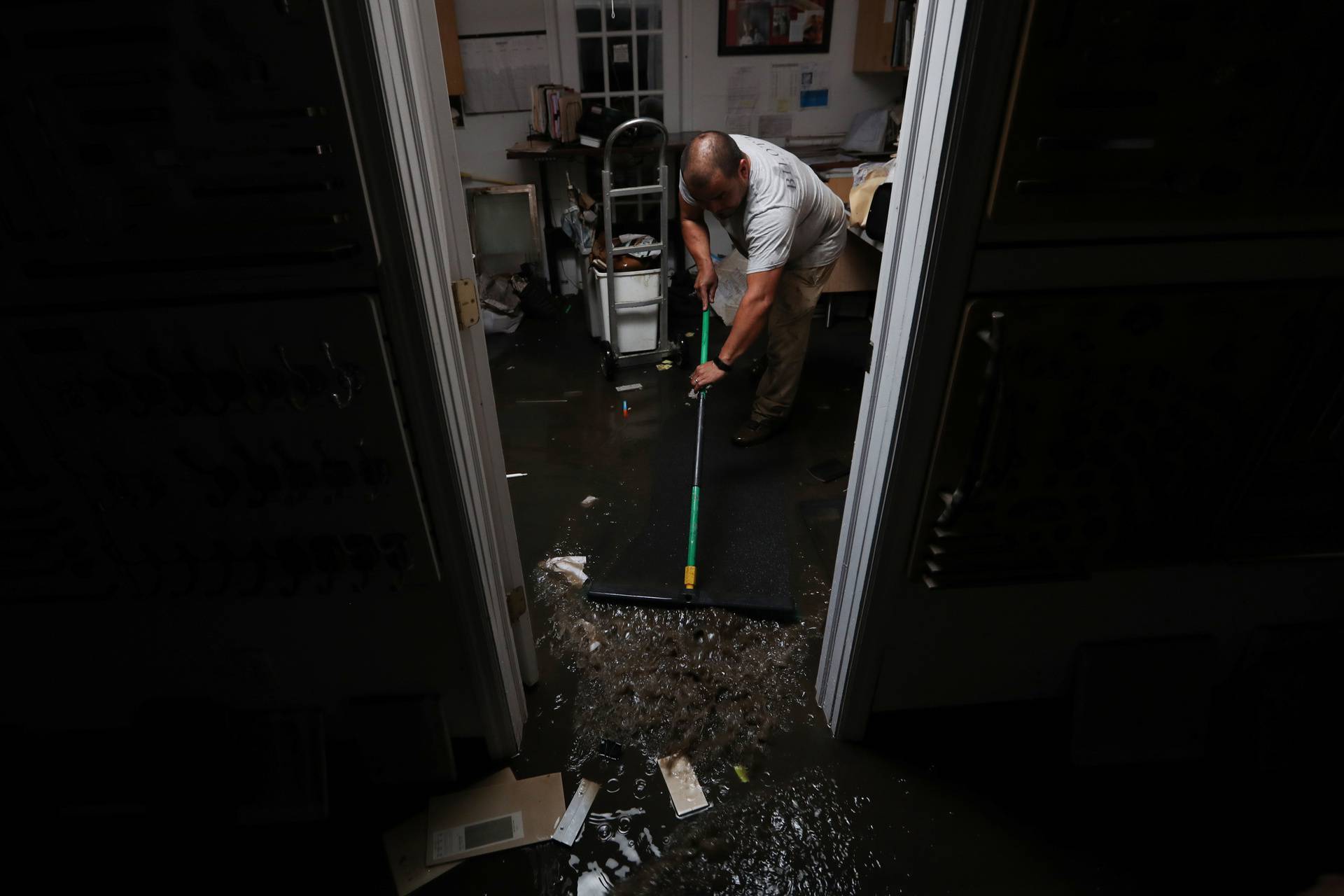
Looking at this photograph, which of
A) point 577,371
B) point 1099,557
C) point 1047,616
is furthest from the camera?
point 577,371

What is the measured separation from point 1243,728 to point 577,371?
9.16 ft

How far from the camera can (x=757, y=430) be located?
A: 2773 millimetres

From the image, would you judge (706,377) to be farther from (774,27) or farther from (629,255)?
(774,27)

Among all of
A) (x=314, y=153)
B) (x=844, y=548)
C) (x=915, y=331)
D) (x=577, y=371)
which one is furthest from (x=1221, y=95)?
(x=577, y=371)

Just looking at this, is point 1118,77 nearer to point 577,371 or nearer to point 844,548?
point 844,548

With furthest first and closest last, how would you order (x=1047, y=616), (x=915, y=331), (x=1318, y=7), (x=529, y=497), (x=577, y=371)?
(x=577, y=371)
(x=529, y=497)
(x=1047, y=616)
(x=915, y=331)
(x=1318, y=7)

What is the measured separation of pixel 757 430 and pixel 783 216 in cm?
89

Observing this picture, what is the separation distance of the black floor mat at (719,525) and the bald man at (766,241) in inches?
5.4

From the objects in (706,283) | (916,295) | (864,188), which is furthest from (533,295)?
(916,295)

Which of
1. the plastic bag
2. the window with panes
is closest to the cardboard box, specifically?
the plastic bag

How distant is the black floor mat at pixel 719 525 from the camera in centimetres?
199

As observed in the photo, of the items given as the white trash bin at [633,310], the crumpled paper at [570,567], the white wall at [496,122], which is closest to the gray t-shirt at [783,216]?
the white trash bin at [633,310]

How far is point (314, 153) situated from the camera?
0.87 m

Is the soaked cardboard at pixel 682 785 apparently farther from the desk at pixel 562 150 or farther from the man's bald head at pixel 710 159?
the desk at pixel 562 150
